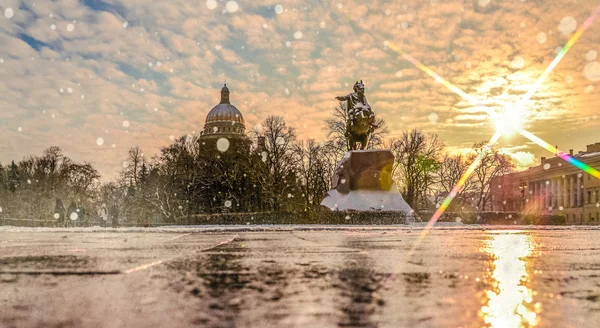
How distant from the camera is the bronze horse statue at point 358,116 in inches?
1184

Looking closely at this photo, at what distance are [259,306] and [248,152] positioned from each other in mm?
59797

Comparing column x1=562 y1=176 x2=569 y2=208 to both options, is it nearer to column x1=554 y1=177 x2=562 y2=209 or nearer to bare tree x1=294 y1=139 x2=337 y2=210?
column x1=554 y1=177 x2=562 y2=209

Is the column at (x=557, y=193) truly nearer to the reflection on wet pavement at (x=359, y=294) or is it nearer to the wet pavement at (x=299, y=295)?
the wet pavement at (x=299, y=295)

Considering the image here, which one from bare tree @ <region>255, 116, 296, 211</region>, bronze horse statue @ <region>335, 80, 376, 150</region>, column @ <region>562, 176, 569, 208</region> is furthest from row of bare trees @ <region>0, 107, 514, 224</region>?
column @ <region>562, 176, 569, 208</region>

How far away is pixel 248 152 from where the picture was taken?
2454 inches

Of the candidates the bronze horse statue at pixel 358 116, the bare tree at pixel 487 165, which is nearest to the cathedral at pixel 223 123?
the bare tree at pixel 487 165

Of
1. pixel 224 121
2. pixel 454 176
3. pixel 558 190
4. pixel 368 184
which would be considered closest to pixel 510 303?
pixel 368 184

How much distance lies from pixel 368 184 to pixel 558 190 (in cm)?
8300

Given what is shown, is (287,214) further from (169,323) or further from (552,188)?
(552,188)

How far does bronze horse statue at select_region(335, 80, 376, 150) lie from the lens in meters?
30.1

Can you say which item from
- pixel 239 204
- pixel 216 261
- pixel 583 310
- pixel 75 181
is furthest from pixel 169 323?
pixel 75 181

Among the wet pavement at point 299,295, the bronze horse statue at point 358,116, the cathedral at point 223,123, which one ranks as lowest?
the wet pavement at point 299,295

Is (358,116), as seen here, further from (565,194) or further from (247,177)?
(565,194)

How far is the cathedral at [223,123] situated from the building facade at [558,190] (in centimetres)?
4511
